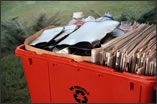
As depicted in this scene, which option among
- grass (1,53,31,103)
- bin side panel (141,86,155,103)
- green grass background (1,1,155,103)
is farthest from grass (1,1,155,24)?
bin side panel (141,86,155,103)

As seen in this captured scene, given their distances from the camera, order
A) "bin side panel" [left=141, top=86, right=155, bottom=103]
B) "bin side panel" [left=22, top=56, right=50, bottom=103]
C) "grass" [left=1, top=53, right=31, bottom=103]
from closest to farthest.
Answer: "bin side panel" [left=141, top=86, right=155, bottom=103] → "bin side panel" [left=22, top=56, right=50, bottom=103] → "grass" [left=1, top=53, right=31, bottom=103]

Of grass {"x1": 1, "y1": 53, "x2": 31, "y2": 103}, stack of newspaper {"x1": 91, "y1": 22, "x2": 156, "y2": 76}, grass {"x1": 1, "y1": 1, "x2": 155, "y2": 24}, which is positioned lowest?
grass {"x1": 1, "y1": 53, "x2": 31, "y2": 103}

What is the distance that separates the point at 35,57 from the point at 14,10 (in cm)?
372

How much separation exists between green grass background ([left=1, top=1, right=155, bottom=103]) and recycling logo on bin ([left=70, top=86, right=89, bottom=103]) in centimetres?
88

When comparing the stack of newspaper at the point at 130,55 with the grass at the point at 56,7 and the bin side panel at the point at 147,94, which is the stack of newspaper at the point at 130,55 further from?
the grass at the point at 56,7

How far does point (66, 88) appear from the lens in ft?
4.95

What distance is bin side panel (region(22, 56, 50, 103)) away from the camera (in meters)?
1.56

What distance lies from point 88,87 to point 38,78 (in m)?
0.45

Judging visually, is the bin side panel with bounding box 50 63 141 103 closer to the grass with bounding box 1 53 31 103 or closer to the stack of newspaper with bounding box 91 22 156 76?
the stack of newspaper with bounding box 91 22 156 76

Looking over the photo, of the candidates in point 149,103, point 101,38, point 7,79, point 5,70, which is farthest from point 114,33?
point 5,70

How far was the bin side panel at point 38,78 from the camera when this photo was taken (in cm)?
156

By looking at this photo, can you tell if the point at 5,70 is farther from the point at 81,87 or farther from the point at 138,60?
the point at 138,60

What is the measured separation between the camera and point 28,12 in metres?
4.80

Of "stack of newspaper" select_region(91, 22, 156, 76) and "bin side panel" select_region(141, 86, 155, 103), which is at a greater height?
"stack of newspaper" select_region(91, 22, 156, 76)
